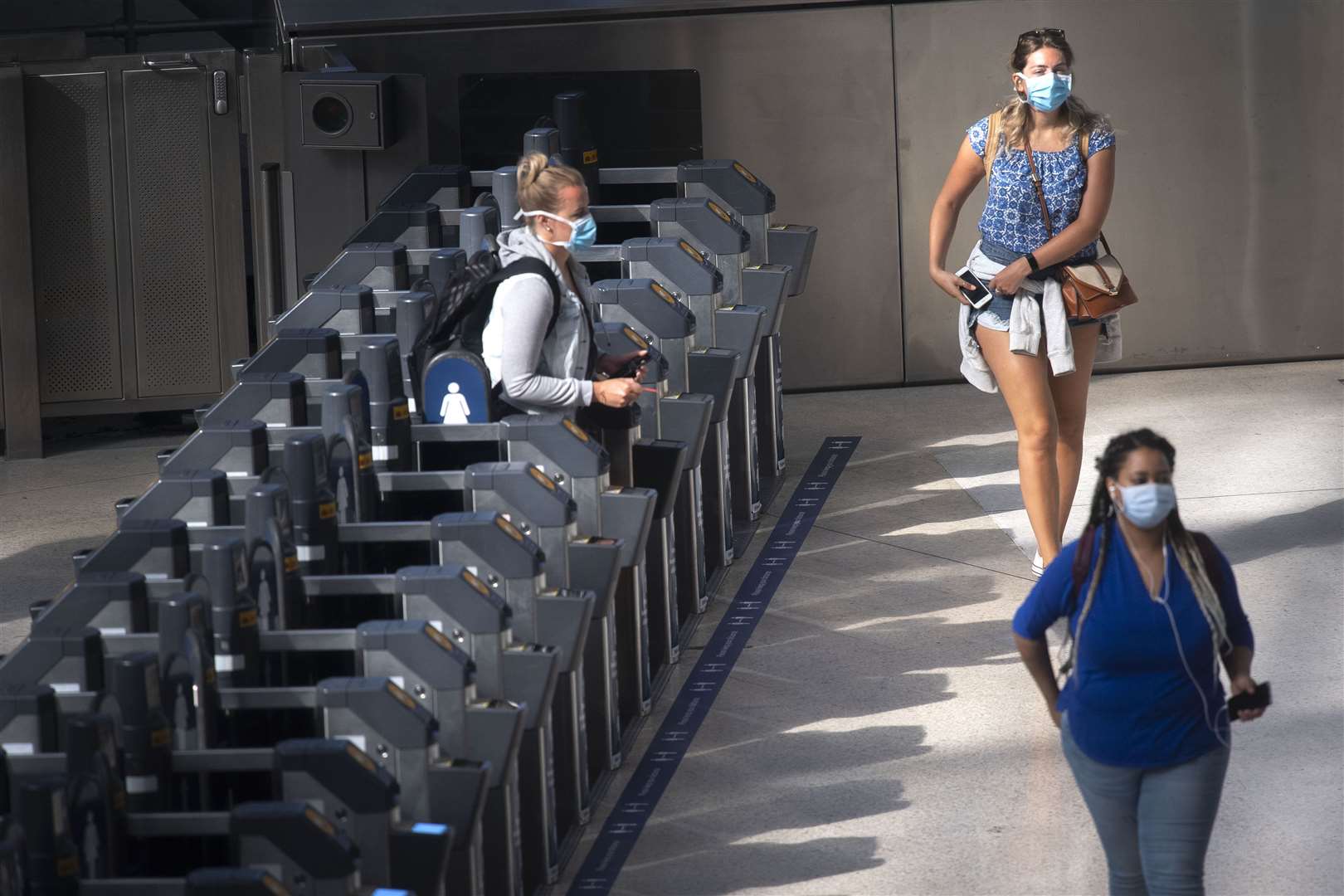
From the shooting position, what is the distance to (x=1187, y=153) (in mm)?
8695

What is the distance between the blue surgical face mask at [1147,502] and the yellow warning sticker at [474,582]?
1233mm

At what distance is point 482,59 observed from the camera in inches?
337

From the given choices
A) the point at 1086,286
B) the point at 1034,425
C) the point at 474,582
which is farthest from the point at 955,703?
the point at 474,582

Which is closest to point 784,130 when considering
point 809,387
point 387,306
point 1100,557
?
point 809,387

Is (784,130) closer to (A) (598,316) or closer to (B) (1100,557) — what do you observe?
(A) (598,316)

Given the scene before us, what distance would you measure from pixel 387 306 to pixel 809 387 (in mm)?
3298

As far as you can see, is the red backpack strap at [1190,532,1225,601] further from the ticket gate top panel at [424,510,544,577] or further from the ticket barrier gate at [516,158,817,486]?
the ticket barrier gate at [516,158,817,486]

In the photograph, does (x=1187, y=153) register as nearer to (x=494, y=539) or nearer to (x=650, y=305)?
(x=650, y=305)

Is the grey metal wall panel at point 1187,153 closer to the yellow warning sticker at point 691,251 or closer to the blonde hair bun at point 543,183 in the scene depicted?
the yellow warning sticker at point 691,251

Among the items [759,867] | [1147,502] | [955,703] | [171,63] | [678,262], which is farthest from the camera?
[171,63]

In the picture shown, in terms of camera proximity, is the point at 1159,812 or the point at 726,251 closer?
the point at 1159,812

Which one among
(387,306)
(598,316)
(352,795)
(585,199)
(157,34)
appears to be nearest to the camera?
(352,795)

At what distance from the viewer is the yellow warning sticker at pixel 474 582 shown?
3656 mm

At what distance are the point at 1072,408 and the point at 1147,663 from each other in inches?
104
